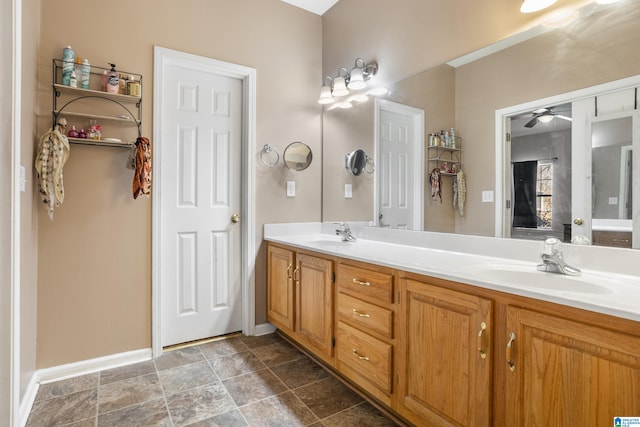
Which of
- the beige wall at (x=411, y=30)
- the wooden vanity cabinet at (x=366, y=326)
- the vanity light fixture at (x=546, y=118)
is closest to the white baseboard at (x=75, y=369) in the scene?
the wooden vanity cabinet at (x=366, y=326)

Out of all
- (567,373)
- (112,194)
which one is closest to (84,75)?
(112,194)

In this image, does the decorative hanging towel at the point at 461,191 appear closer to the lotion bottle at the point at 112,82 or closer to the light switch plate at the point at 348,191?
the light switch plate at the point at 348,191

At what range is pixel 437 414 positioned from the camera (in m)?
1.35

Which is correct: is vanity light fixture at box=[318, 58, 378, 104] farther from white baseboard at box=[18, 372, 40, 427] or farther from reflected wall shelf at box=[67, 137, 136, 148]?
white baseboard at box=[18, 372, 40, 427]

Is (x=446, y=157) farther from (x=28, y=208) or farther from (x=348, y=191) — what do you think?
(x=28, y=208)

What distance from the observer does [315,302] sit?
210 centimetres

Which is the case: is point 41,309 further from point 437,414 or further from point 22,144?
point 437,414

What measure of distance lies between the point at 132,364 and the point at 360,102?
8.24 feet

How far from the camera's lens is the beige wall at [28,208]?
1.64 metres

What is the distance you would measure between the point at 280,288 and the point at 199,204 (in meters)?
0.90

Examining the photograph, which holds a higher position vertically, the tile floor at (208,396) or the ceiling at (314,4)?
the ceiling at (314,4)

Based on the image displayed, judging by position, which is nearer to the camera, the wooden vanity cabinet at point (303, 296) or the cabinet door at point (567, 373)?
the cabinet door at point (567, 373)

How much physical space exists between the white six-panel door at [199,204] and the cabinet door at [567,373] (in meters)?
2.11

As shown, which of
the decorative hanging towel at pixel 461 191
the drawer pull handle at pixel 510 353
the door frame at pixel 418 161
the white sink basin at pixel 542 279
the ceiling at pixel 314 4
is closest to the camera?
the drawer pull handle at pixel 510 353
